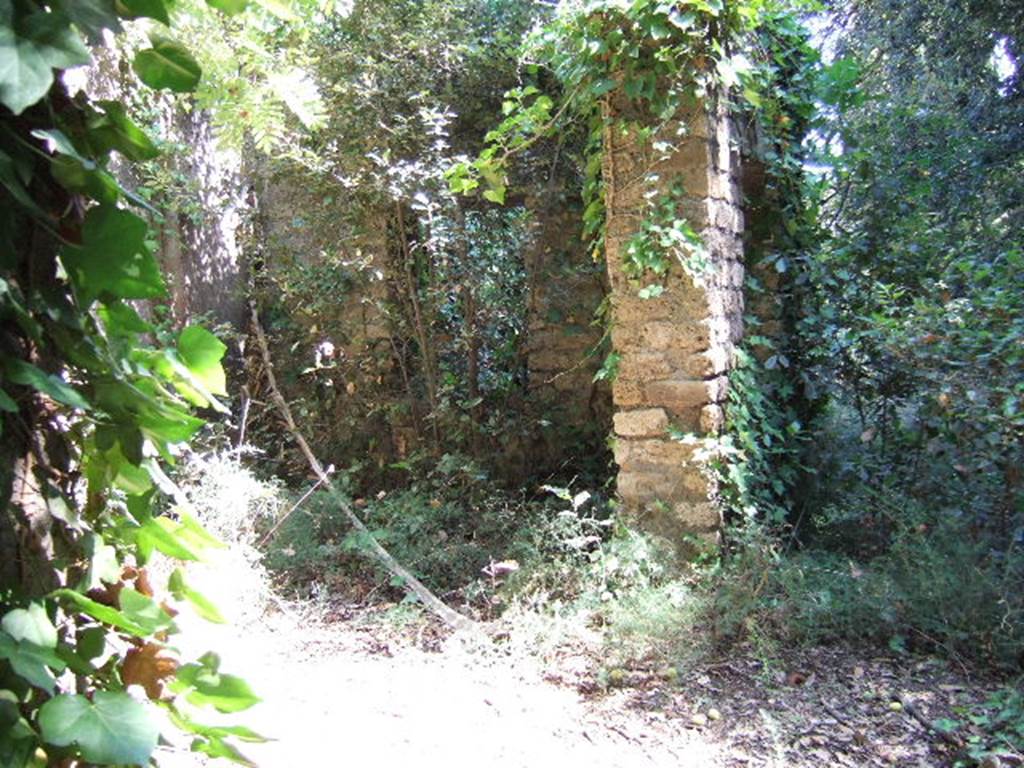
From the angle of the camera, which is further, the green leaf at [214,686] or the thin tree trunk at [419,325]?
the thin tree trunk at [419,325]

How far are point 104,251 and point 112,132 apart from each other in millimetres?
117

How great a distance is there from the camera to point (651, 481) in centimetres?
395

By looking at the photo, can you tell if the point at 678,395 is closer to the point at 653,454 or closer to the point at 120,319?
the point at 653,454

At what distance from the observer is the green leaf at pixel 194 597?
2.43 ft

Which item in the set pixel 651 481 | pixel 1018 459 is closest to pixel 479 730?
pixel 651 481

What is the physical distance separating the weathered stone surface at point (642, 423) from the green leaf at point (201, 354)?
3293 millimetres

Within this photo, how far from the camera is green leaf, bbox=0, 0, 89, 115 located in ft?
1.78

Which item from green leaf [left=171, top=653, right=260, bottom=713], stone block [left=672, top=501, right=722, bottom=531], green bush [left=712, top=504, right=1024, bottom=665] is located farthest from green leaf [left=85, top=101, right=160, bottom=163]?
stone block [left=672, top=501, right=722, bottom=531]

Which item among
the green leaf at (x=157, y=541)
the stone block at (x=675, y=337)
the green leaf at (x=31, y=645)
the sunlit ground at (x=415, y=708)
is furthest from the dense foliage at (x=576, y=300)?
the sunlit ground at (x=415, y=708)

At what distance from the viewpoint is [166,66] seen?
2.37 feet

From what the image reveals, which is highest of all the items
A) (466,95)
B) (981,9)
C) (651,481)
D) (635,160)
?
(981,9)

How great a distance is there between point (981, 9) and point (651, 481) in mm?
4738

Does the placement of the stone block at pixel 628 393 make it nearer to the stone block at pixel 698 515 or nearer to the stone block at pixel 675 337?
the stone block at pixel 675 337

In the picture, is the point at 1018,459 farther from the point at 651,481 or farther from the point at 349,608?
the point at 349,608
